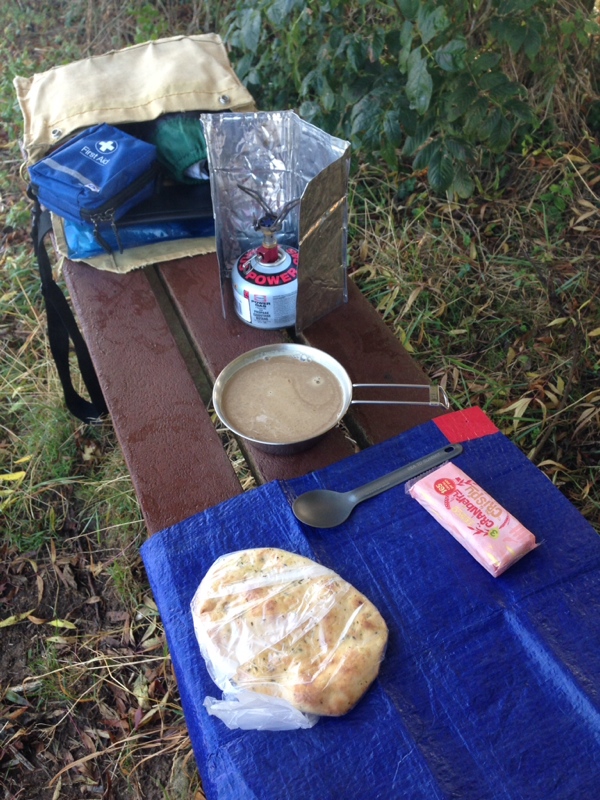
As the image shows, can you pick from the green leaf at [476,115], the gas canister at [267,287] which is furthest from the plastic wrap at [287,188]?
the green leaf at [476,115]

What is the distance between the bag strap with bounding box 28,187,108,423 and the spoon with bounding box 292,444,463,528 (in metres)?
1.03

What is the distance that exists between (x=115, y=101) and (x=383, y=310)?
43.3 inches

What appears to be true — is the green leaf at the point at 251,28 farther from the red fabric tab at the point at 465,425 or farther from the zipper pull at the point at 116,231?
the red fabric tab at the point at 465,425

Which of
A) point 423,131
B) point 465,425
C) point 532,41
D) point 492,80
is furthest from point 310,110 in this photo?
point 465,425

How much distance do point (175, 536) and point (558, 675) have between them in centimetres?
59

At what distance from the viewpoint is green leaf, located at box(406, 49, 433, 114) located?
1700 mm

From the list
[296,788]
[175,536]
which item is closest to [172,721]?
[175,536]

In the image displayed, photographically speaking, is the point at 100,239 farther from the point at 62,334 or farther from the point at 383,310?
the point at 383,310

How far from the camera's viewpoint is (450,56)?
166 centimetres

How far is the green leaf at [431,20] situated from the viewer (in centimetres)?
154

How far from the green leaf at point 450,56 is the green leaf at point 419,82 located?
0.14 ft

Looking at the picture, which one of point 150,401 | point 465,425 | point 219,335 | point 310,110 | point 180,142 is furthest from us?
point 310,110

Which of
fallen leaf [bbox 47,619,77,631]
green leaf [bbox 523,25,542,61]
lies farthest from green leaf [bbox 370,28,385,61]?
fallen leaf [bbox 47,619,77,631]

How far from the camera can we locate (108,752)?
1.46 m
